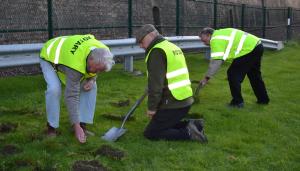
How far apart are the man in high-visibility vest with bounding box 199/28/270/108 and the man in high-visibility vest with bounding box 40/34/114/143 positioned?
2589 millimetres

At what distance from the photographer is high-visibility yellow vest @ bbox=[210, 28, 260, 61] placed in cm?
813

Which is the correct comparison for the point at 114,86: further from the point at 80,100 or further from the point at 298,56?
the point at 298,56

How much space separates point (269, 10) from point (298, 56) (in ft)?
22.8

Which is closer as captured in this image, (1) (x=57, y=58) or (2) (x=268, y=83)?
(1) (x=57, y=58)

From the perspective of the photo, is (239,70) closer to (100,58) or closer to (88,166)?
(100,58)

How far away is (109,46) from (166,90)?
413 cm

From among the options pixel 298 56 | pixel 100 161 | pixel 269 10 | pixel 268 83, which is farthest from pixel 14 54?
pixel 269 10

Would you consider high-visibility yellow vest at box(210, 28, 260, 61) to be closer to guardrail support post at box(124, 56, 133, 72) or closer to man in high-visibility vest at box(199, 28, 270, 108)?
man in high-visibility vest at box(199, 28, 270, 108)

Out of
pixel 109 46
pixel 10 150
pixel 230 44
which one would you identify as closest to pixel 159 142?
pixel 10 150

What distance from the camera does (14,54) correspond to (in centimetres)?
812

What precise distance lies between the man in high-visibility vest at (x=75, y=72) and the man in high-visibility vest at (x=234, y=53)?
8.49 feet

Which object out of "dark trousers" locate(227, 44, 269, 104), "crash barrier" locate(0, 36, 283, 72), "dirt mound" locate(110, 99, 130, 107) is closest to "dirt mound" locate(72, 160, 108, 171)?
"dirt mound" locate(110, 99, 130, 107)

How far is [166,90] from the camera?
20.3 ft

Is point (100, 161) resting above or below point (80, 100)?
below
